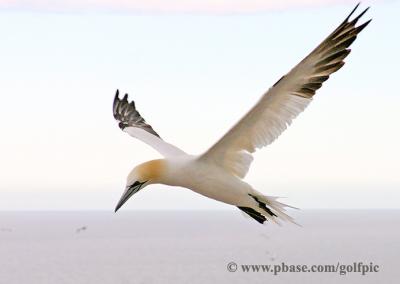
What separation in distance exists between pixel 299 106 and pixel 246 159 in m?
1.14

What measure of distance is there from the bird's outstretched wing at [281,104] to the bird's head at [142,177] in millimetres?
608

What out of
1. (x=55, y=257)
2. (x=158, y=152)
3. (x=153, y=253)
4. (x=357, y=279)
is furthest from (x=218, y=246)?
(x=158, y=152)

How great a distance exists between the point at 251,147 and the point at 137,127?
14.5 feet

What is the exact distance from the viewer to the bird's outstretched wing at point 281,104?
10719 mm

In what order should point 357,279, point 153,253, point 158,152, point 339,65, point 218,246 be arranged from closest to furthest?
point 339,65
point 158,152
point 357,279
point 153,253
point 218,246

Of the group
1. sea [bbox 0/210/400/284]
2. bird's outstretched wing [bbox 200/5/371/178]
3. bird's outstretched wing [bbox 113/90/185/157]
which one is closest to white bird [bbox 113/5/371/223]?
bird's outstretched wing [bbox 200/5/371/178]

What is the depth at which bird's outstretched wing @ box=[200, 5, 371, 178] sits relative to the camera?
1072 centimetres

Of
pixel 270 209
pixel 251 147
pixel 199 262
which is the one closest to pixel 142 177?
pixel 251 147

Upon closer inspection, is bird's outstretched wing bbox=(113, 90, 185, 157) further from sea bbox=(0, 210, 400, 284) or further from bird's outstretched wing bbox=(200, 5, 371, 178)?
sea bbox=(0, 210, 400, 284)

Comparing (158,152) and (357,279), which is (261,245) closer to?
(357,279)

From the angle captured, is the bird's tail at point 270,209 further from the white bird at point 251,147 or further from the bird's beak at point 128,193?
the bird's beak at point 128,193

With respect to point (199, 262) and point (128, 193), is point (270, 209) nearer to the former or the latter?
point (128, 193)

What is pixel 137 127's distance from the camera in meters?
15.7

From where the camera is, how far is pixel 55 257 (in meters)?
137
